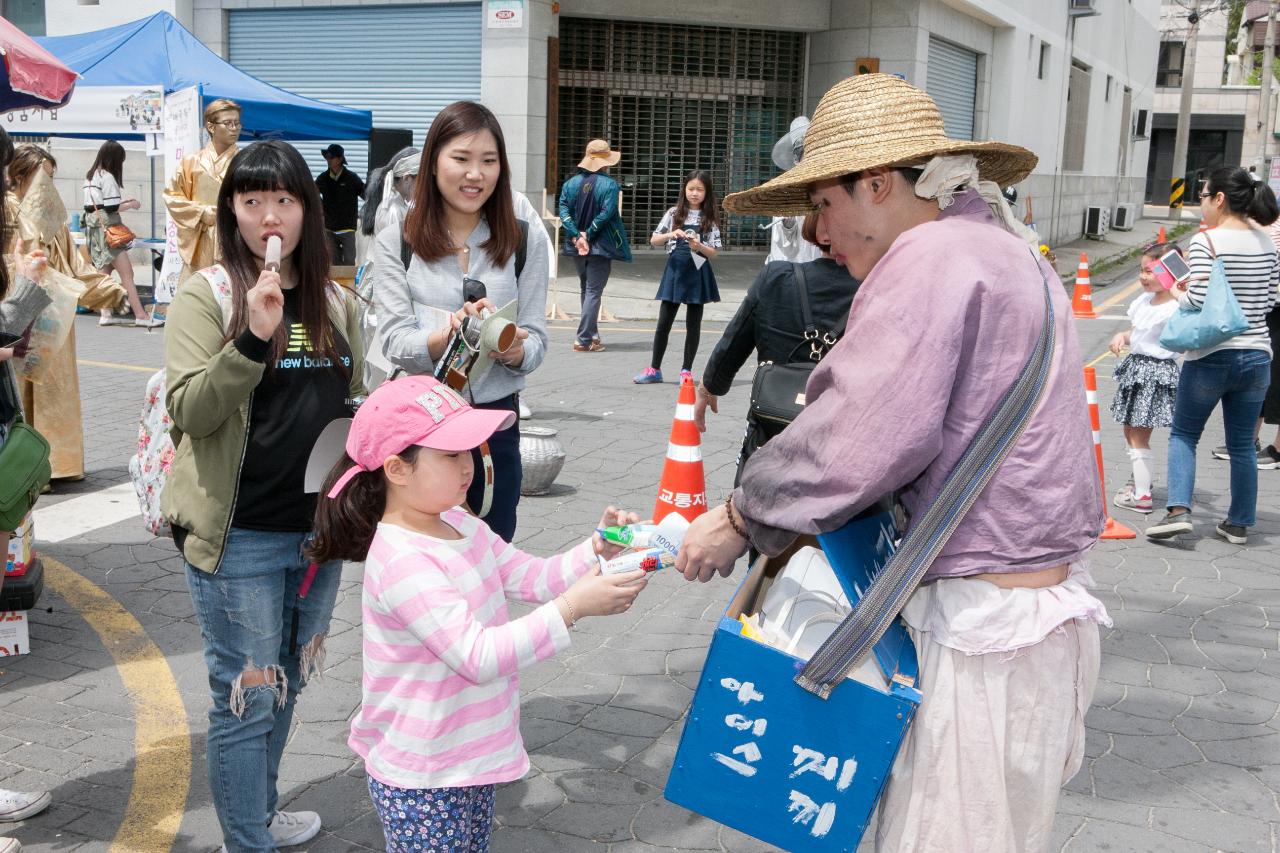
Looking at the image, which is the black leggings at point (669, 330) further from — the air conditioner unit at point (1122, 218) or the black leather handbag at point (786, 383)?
the air conditioner unit at point (1122, 218)

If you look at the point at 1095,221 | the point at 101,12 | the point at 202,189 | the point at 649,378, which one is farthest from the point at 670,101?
the point at 1095,221

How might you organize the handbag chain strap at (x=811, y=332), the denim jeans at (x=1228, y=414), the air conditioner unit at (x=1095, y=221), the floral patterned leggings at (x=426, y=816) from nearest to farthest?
the floral patterned leggings at (x=426, y=816) → the handbag chain strap at (x=811, y=332) → the denim jeans at (x=1228, y=414) → the air conditioner unit at (x=1095, y=221)

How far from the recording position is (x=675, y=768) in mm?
2219

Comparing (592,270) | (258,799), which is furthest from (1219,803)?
(592,270)

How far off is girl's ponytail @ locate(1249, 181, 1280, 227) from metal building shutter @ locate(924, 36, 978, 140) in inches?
569

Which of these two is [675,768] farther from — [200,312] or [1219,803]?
[1219,803]

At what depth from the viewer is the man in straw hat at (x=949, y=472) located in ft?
6.68

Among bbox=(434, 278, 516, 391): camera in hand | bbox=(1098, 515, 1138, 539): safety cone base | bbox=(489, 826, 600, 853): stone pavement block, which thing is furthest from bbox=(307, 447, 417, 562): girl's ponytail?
bbox=(1098, 515, 1138, 539): safety cone base

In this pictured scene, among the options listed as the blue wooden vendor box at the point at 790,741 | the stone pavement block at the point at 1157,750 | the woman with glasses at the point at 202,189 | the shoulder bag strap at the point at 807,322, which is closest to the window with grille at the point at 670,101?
the woman with glasses at the point at 202,189

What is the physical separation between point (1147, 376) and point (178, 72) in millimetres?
9986

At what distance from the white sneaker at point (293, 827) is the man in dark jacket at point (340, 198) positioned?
1234 cm

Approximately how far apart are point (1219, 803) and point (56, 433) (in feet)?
20.0

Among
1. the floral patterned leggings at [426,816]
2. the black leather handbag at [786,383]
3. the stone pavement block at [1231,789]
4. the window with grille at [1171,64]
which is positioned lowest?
the stone pavement block at [1231,789]

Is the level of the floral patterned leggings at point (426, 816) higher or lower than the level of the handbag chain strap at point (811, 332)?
lower
